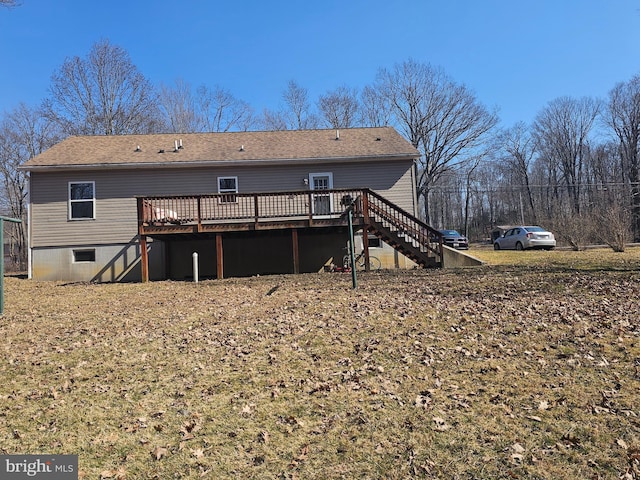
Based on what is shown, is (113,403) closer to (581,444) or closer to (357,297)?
(581,444)

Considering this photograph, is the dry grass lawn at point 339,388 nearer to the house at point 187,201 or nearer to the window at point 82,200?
the house at point 187,201

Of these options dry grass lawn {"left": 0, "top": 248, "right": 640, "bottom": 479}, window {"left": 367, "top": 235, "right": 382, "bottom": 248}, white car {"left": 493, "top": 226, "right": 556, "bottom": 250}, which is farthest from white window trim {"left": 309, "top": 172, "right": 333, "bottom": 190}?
white car {"left": 493, "top": 226, "right": 556, "bottom": 250}

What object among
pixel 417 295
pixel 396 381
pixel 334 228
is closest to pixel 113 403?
pixel 396 381

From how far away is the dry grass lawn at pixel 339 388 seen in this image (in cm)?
273

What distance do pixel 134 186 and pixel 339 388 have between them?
1327cm

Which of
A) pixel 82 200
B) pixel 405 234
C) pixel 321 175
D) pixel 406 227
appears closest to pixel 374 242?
pixel 405 234

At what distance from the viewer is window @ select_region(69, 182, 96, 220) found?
14.4 metres

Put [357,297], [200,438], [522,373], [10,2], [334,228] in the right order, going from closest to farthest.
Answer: [200,438], [522,373], [357,297], [10,2], [334,228]

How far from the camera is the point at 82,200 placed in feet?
47.1

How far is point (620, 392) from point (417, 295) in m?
4.34

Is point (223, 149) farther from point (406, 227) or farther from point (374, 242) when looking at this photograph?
point (406, 227)

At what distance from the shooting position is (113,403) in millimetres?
3730

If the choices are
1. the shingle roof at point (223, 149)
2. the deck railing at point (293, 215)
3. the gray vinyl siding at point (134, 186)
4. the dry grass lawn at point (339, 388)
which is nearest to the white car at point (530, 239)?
the gray vinyl siding at point (134, 186)

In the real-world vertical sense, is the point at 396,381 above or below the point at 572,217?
below
